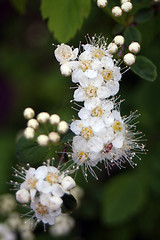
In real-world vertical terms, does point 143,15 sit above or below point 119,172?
above

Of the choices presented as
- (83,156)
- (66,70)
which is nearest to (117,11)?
(66,70)

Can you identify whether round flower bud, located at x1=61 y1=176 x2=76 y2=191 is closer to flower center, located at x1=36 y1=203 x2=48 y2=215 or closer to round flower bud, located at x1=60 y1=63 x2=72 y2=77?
flower center, located at x1=36 y1=203 x2=48 y2=215

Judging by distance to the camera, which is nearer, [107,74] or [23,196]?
[23,196]

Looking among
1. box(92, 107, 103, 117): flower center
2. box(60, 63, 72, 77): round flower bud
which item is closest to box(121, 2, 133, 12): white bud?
box(60, 63, 72, 77): round flower bud

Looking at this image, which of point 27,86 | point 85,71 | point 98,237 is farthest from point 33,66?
point 85,71

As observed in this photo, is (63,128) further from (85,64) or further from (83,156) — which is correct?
(85,64)

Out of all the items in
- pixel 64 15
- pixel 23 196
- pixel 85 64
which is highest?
pixel 64 15

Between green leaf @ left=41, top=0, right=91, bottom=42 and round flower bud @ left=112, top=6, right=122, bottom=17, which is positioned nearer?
round flower bud @ left=112, top=6, right=122, bottom=17

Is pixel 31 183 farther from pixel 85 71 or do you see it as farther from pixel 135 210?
pixel 135 210
